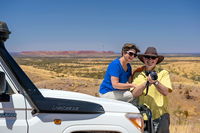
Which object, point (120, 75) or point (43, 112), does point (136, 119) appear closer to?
point (43, 112)

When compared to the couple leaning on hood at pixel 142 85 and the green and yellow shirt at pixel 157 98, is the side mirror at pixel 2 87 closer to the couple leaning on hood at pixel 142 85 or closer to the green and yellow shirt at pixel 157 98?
the couple leaning on hood at pixel 142 85

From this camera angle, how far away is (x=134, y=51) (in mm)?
5289

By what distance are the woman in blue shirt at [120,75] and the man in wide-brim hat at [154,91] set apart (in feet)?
0.61

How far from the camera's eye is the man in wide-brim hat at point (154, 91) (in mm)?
4937

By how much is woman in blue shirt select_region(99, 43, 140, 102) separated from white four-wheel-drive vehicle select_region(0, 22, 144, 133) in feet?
4.90

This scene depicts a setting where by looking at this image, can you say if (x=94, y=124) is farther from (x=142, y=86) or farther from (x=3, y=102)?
(x=142, y=86)

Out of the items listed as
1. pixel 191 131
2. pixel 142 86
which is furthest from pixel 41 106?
pixel 191 131

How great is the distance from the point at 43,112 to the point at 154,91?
2303mm

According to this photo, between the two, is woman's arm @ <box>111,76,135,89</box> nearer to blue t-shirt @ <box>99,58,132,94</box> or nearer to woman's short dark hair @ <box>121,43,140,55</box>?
blue t-shirt @ <box>99,58,132,94</box>

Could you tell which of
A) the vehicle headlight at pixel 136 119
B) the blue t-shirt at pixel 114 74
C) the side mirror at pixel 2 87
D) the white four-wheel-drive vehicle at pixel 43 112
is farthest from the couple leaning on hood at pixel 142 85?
the side mirror at pixel 2 87

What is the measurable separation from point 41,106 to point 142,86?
2027 mm

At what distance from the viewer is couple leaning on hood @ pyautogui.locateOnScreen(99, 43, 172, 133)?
4988 mm

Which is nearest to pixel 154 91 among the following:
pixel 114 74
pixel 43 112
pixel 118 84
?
pixel 118 84

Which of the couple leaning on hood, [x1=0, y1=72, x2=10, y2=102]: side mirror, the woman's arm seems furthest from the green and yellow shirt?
[x1=0, y1=72, x2=10, y2=102]: side mirror
